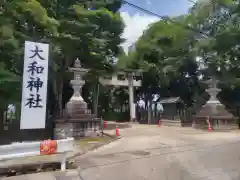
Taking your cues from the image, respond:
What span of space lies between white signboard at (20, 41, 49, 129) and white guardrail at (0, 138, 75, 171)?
640mm

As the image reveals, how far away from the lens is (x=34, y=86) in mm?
6957

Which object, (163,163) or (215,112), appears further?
(215,112)

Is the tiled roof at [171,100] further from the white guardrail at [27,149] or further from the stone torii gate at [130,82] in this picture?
the white guardrail at [27,149]

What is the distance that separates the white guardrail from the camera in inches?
232

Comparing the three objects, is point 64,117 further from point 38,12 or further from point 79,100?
point 38,12

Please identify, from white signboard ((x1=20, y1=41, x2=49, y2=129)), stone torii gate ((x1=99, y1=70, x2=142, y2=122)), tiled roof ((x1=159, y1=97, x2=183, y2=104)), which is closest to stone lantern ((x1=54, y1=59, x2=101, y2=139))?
white signboard ((x1=20, y1=41, x2=49, y2=129))

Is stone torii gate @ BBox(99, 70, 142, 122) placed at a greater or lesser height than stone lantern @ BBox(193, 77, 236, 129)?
greater

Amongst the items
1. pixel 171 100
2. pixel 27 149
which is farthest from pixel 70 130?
pixel 171 100

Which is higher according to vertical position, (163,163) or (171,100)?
(171,100)

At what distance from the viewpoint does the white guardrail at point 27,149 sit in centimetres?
589

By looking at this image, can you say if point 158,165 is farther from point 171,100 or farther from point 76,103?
point 171,100

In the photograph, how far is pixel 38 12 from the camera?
1057 cm

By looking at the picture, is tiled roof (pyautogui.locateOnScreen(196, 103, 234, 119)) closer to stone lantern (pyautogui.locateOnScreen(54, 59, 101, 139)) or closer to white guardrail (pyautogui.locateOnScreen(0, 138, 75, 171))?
stone lantern (pyautogui.locateOnScreen(54, 59, 101, 139))

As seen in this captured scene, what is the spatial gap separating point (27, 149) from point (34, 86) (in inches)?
70.7
